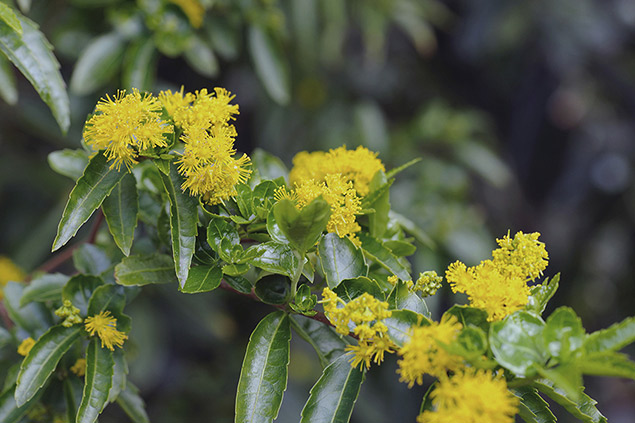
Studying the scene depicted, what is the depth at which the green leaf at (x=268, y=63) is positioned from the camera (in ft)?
4.90

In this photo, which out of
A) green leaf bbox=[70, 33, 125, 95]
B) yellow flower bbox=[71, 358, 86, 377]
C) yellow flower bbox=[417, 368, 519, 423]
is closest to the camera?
yellow flower bbox=[417, 368, 519, 423]

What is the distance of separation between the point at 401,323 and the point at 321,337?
18 centimetres

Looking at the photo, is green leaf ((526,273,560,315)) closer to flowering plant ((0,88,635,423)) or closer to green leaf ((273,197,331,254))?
flowering plant ((0,88,635,423))

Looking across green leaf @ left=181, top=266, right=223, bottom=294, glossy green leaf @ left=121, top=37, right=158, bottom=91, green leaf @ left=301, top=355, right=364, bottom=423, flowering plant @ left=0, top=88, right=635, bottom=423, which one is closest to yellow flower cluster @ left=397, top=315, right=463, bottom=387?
flowering plant @ left=0, top=88, right=635, bottom=423

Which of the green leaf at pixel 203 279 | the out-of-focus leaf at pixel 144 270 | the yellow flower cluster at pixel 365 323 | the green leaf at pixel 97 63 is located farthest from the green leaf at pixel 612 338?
the green leaf at pixel 97 63

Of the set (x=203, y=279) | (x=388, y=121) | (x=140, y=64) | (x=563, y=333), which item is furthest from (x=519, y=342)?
(x=388, y=121)

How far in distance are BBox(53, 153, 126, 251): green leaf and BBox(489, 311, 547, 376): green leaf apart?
50cm

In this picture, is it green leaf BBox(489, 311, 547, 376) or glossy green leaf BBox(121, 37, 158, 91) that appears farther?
glossy green leaf BBox(121, 37, 158, 91)

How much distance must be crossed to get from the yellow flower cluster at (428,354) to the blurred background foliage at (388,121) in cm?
53

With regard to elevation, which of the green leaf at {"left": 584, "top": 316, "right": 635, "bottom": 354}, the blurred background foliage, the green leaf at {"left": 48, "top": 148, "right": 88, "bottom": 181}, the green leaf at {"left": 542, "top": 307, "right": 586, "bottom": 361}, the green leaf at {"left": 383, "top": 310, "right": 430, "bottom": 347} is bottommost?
the blurred background foliage

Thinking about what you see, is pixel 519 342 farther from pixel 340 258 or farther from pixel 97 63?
pixel 97 63

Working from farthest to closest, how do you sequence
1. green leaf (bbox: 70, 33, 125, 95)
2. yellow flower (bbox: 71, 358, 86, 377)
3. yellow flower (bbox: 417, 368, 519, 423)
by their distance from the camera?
green leaf (bbox: 70, 33, 125, 95), yellow flower (bbox: 71, 358, 86, 377), yellow flower (bbox: 417, 368, 519, 423)

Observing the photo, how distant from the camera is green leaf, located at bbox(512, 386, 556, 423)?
665mm

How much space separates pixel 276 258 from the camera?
27.7 inches
